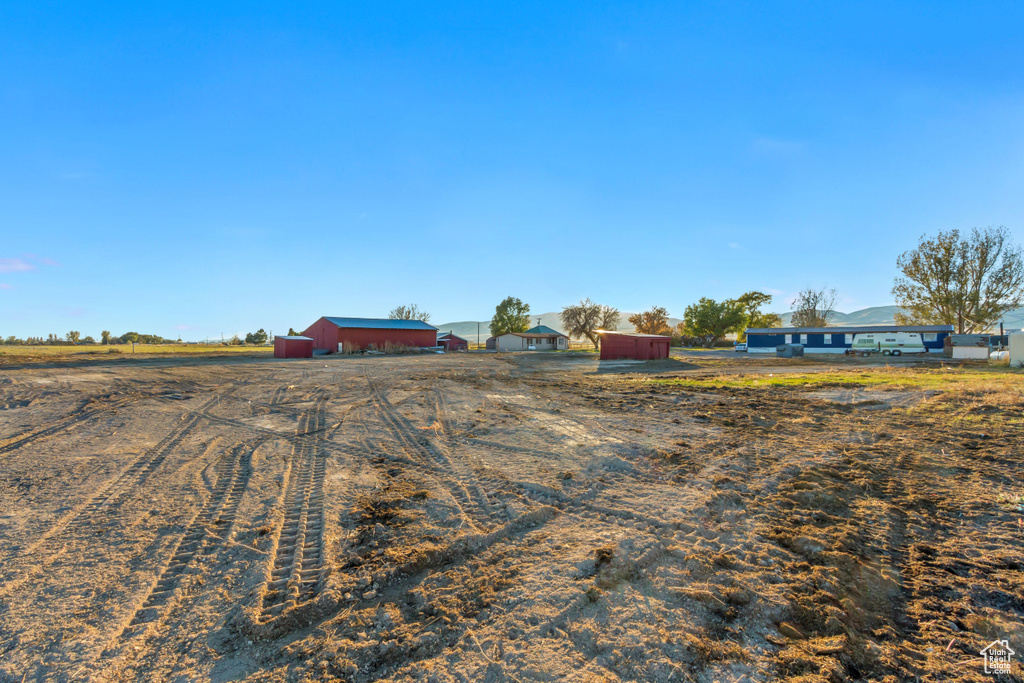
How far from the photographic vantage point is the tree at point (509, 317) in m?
73.0

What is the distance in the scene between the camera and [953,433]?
24.2 feet

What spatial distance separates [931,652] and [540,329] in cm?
6664

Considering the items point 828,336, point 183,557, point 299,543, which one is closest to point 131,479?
point 183,557

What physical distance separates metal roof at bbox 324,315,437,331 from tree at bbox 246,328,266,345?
1702 inches

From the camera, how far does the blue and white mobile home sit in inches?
1538

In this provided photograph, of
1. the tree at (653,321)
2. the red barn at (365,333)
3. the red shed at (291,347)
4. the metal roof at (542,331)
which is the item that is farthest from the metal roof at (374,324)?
the tree at (653,321)

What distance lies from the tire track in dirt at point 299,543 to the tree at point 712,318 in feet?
208

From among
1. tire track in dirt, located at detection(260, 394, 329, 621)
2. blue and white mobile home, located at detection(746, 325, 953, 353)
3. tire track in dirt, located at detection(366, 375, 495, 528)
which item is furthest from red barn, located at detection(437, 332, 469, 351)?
tire track in dirt, located at detection(260, 394, 329, 621)

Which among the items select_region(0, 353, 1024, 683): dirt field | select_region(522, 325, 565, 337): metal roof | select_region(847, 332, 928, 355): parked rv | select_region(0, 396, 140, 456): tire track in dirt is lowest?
select_region(0, 353, 1024, 683): dirt field

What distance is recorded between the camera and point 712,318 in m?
60.7

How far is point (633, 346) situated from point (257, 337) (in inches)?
2919

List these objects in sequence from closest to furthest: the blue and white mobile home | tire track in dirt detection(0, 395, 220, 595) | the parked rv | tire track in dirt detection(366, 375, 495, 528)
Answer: tire track in dirt detection(0, 395, 220, 595) < tire track in dirt detection(366, 375, 495, 528) < the blue and white mobile home < the parked rv

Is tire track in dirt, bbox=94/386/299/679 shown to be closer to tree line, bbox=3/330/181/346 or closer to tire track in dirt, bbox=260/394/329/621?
tire track in dirt, bbox=260/394/329/621

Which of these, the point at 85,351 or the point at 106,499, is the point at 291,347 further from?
the point at 106,499
